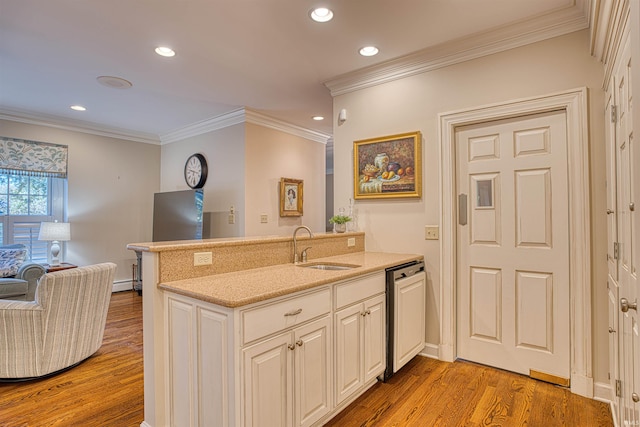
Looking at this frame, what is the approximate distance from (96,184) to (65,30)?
3238 millimetres

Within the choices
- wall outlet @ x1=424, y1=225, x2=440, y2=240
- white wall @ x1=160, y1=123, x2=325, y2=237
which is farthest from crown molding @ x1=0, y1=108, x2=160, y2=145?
wall outlet @ x1=424, y1=225, x2=440, y2=240

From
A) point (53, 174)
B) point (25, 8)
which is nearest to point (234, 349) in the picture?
point (25, 8)

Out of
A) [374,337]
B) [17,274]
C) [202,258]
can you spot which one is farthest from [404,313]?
[17,274]

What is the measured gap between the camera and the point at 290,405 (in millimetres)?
1624

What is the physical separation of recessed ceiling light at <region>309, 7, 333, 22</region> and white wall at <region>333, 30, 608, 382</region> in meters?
0.99

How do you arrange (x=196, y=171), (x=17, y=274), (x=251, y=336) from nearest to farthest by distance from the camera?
1. (x=251, y=336)
2. (x=17, y=274)
3. (x=196, y=171)

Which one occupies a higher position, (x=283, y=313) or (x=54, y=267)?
(x=283, y=313)

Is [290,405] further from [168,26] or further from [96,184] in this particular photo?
[96,184]

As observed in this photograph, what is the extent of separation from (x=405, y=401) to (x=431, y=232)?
131 cm

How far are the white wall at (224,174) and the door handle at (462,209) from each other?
2.69 m

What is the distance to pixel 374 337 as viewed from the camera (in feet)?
7.29

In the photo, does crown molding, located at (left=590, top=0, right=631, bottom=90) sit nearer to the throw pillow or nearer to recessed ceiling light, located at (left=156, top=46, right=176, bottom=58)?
recessed ceiling light, located at (left=156, top=46, right=176, bottom=58)

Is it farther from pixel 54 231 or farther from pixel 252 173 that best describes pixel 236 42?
pixel 54 231

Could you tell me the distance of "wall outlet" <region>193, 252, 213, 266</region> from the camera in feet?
6.29
